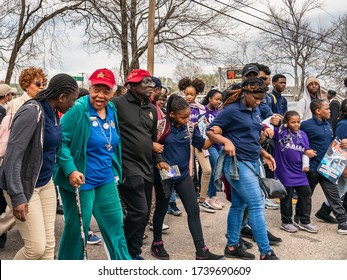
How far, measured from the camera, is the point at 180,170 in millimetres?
3949

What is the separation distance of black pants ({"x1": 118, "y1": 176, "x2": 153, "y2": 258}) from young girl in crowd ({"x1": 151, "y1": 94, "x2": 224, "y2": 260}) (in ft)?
1.30

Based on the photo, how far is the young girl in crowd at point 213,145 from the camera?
6098 millimetres

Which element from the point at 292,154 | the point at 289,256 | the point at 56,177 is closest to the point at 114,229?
the point at 56,177

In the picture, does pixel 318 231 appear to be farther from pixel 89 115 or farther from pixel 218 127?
pixel 89 115

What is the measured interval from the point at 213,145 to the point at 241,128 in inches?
93.1

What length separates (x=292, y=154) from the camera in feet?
16.5

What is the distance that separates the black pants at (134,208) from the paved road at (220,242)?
63cm

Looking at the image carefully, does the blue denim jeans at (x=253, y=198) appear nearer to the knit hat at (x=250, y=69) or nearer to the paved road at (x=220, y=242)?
the paved road at (x=220, y=242)

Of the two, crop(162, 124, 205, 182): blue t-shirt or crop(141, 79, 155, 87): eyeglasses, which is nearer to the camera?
crop(141, 79, 155, 87): eyeglasses

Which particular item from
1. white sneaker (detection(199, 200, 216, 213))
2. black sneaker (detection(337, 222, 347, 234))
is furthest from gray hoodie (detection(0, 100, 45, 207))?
black sneaker (detection(337, 222, 347, 234))

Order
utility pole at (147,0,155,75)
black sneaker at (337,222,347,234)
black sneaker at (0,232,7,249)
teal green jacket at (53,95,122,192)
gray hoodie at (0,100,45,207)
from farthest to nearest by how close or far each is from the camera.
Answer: utility pole at (147,0,155,75) < black sneaker at (337,222,347,234) < black sneaker at (0,232,7,249) < teal green jacket at (53,95,122,192) < gray hoodie at (0,100,45,207)

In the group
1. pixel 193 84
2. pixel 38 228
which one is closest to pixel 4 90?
pixel 193 84

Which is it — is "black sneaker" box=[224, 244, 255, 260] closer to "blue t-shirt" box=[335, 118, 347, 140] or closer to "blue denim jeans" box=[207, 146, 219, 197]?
"blue denim jeans" box=[207, 146, 219, 197]

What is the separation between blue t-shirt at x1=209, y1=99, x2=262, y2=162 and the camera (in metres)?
3.79
